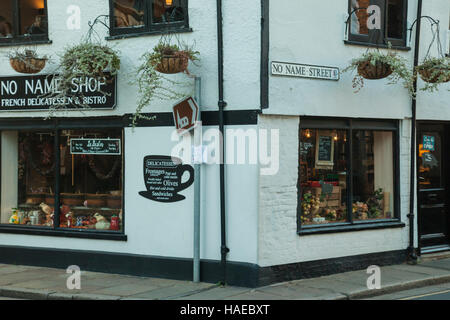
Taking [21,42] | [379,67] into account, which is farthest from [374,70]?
[21,42]

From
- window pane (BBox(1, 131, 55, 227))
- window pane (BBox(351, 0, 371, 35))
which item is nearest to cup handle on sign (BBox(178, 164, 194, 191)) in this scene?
window pane (BBox(1, 131, 55, 227))

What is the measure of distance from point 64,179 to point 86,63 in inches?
95.3

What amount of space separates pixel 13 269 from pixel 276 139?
5.46m

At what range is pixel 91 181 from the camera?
1148 cm

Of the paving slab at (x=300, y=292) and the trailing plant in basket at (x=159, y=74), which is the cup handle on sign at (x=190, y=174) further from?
the paving slab at (x=300, y=292)

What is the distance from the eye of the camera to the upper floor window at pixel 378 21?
1105cm

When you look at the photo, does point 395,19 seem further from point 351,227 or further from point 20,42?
point 20,42

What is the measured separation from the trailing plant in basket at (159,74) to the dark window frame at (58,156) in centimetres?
73

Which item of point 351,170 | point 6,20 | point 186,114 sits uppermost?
point 6,20

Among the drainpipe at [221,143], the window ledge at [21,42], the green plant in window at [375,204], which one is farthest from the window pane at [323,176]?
the window ledge at [21,42]

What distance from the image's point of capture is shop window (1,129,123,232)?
11.2 m

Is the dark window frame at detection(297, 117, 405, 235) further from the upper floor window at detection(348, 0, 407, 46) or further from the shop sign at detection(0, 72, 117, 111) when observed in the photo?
the shop sign at detection(0, 72, 117, 111)

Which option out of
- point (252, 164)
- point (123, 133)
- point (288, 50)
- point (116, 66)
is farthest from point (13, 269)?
point (288, 50)
